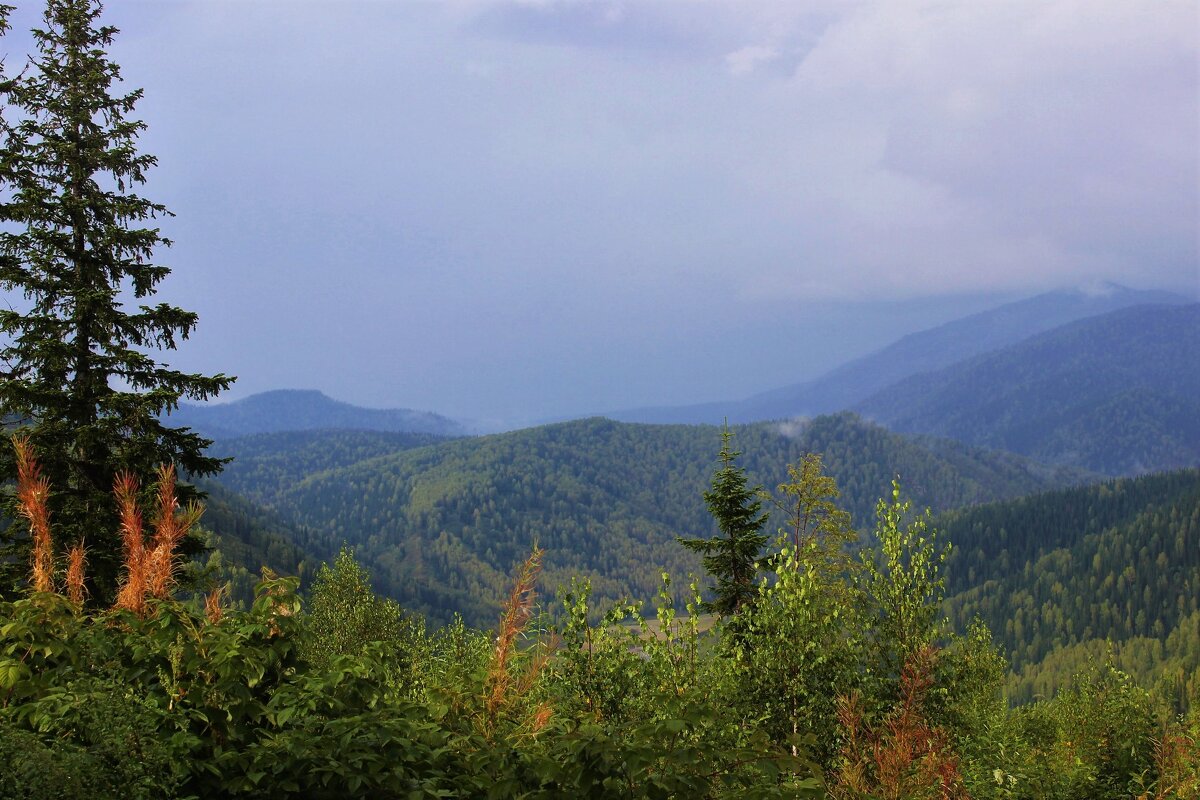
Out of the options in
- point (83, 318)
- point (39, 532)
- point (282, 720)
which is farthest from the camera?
point (83, 318)

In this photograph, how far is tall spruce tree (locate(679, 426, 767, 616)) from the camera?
3147 centimetres

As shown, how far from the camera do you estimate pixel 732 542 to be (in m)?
32.0

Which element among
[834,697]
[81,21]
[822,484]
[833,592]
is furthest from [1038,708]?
[81,21]

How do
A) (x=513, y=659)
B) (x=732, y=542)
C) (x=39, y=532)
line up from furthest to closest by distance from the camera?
(x=732, y=542) < (x=513, y=659) < (x=39, y=532)

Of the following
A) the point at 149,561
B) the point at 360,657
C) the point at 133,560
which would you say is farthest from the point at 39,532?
the point at 360,657

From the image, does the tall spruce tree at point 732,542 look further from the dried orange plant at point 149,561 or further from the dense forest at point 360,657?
the dried orange plant at point 149,561

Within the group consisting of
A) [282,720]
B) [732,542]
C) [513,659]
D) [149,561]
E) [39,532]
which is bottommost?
[732,542]

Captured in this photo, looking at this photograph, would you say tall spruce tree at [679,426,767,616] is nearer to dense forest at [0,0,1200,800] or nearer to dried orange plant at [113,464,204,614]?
dense forest at [0,0,1200,800]

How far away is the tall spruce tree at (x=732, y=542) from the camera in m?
31.5

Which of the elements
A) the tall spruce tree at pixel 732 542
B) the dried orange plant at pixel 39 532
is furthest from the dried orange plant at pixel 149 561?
the tall spruce tree at pixel 732 542

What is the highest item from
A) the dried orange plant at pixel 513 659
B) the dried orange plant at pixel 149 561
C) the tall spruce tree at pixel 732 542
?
the dried orange plant at pixel 149 561

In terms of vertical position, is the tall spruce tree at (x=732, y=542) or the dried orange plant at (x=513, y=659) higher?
the dried orange plant at (x=513, y=659)

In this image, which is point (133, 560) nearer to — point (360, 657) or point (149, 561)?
point (149, 561)

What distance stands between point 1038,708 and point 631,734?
195 ft
